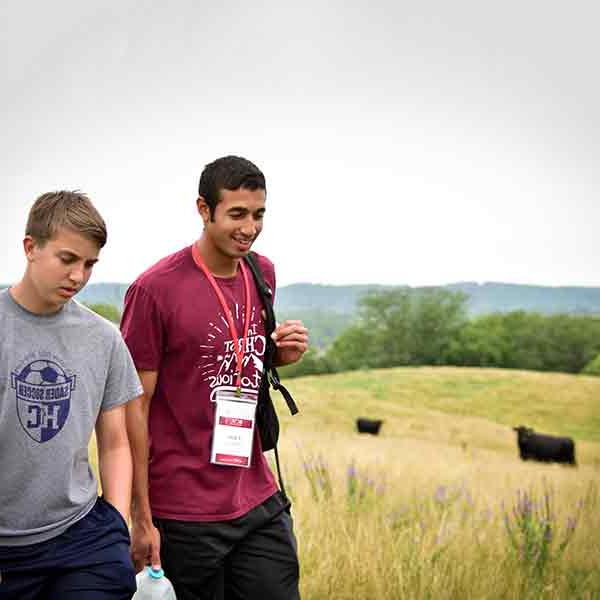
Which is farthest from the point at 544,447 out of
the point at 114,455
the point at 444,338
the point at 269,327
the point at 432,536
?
the point at 444,338

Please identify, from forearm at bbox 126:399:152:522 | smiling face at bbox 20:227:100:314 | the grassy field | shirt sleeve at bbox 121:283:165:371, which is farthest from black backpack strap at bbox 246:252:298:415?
the grassy field

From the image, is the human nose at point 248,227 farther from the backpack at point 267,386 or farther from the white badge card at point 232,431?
the white badge card at point 232,431

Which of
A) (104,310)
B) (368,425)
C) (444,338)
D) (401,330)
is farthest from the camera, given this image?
(401,330)

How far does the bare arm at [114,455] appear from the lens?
2750 mm

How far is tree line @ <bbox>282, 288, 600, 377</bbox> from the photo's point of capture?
6638 cm

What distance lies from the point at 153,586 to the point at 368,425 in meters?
27.8

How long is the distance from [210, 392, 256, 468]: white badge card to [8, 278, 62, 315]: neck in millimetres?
896

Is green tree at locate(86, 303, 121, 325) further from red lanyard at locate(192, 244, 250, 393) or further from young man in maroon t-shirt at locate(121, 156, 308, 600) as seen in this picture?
red lanyard at locate(192, 244, 250, 393)

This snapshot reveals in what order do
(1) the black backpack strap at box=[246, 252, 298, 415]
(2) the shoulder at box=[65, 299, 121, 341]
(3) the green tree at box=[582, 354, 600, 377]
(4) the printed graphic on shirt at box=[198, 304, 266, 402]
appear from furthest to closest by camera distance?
(3) the green tree at box=[582, 354, 600, 377], (1) the black backpack strap at box=[246, 252, 298, 415], (4) the printed graphic on shirt at box=[198, 304, 266, 402], (2) the shoulder at box=[65, 299, 121, 341]

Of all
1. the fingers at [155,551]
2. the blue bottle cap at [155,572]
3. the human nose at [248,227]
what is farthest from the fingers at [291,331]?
the blue bottle cap at [155,572]

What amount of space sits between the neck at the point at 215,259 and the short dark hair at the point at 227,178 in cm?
14

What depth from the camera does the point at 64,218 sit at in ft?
8.18

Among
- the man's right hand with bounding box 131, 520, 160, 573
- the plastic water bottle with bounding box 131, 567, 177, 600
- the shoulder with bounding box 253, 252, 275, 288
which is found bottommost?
the plastic water bottle with bounding box 131, 567, 177, 600

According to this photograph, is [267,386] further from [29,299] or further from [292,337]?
[29,299]
